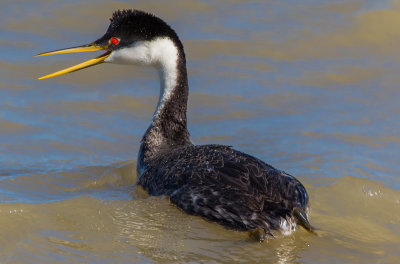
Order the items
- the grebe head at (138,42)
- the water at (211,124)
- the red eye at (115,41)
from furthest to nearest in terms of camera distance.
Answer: the red eye at (115,41)
the grebe head at (138,42)
the water at (211,124)

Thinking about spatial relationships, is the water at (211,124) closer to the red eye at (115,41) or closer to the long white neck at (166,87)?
the long white neck at (166,87)

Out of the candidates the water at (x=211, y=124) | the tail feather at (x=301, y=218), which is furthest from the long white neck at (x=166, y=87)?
the tail feather at (x=301, y=218)

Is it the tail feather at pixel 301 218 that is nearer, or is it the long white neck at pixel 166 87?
the tail feather at pixel 301 218

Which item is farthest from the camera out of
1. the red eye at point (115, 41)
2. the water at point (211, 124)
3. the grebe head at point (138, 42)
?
the red eye at point (115, 41)

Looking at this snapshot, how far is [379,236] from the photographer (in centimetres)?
567

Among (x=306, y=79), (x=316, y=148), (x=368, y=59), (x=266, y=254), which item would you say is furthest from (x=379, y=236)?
(x=368, y=59)

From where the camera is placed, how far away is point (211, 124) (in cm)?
816

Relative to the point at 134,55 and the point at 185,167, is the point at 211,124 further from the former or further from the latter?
the point at 185,167

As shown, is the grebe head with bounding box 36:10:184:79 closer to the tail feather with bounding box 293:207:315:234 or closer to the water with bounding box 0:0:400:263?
the water with bounding box 0:0:400:263

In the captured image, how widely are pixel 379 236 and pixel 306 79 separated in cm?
371

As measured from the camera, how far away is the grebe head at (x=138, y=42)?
679 centimetres

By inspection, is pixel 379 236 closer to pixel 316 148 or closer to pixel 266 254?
pixel 266 254

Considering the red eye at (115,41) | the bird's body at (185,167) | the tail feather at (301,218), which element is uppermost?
the red eye at (115,41)

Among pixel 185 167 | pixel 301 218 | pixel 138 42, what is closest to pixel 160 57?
pixel 138 42
